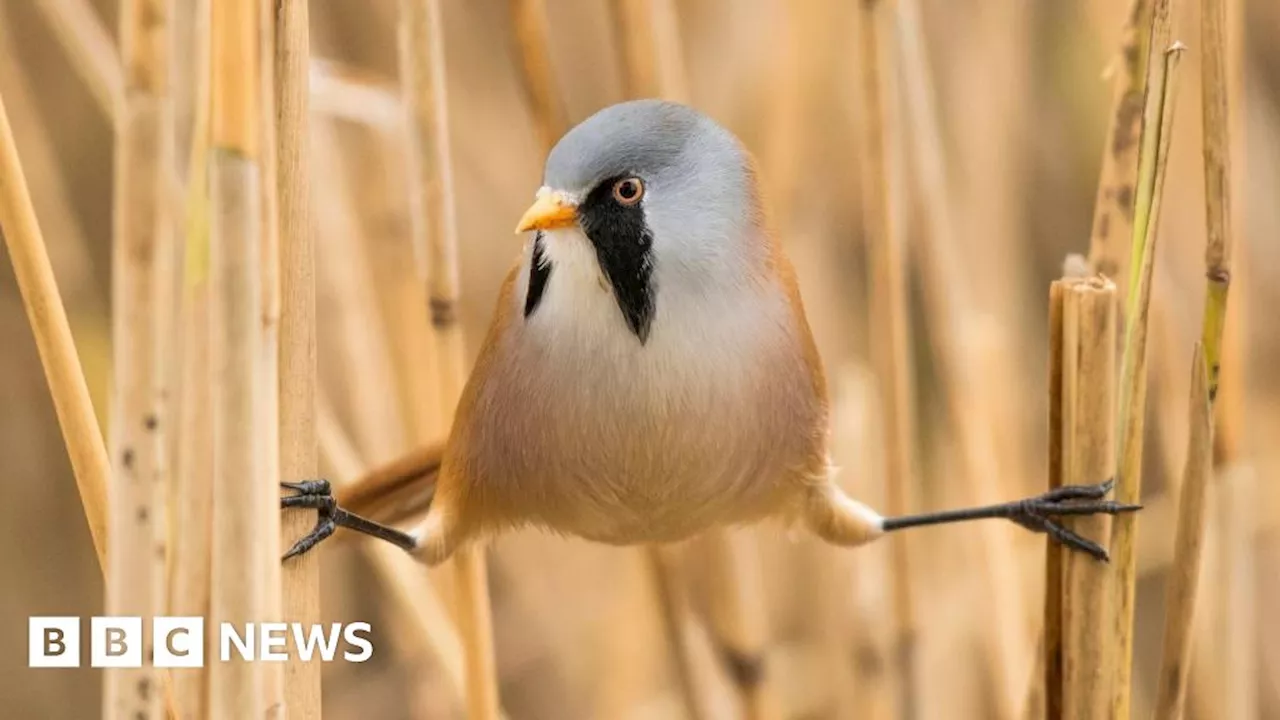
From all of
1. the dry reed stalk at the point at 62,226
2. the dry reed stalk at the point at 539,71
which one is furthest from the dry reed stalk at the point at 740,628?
the dry reed stalk at the point at 62,226

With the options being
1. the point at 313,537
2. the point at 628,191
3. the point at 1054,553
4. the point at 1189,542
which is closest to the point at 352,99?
the point at 628,191

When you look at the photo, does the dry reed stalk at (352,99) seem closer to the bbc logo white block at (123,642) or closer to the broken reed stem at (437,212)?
the broken reed stem at (437,212)

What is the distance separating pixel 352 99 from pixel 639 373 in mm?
786

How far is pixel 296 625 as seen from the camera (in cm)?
120

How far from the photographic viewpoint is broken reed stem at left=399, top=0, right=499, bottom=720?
59.1 inches

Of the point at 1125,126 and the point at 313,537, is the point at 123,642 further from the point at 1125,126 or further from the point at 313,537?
the point at 1125,126

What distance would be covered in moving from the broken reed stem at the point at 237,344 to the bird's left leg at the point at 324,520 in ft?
0.72

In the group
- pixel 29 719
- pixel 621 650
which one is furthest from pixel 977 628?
pixel 29 719

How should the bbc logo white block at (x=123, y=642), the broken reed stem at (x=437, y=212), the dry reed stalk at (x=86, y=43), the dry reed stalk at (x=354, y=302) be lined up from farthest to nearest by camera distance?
the dry reed stalk at (x=354, y=302) < the dry reed stalk at (x=86, y=43) < the broken reed stem at (x=437, y=212) < the bbc logo white block at (x=123, y=642)

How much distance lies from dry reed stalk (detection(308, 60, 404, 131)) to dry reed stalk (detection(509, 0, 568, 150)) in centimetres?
31

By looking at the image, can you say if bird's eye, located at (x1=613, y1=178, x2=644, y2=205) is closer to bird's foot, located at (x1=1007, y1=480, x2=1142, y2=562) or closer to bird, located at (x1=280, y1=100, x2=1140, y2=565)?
bird, located at (x1=280, y1=100, x2=1140, y2=565)

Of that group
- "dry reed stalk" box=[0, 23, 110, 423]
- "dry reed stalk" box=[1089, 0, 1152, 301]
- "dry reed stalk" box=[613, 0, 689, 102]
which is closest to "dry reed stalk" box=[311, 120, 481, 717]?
"dry reed stalk" box=[0, 23, 110, 423]

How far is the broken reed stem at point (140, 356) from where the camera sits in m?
1.06

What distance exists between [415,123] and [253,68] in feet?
1.90
